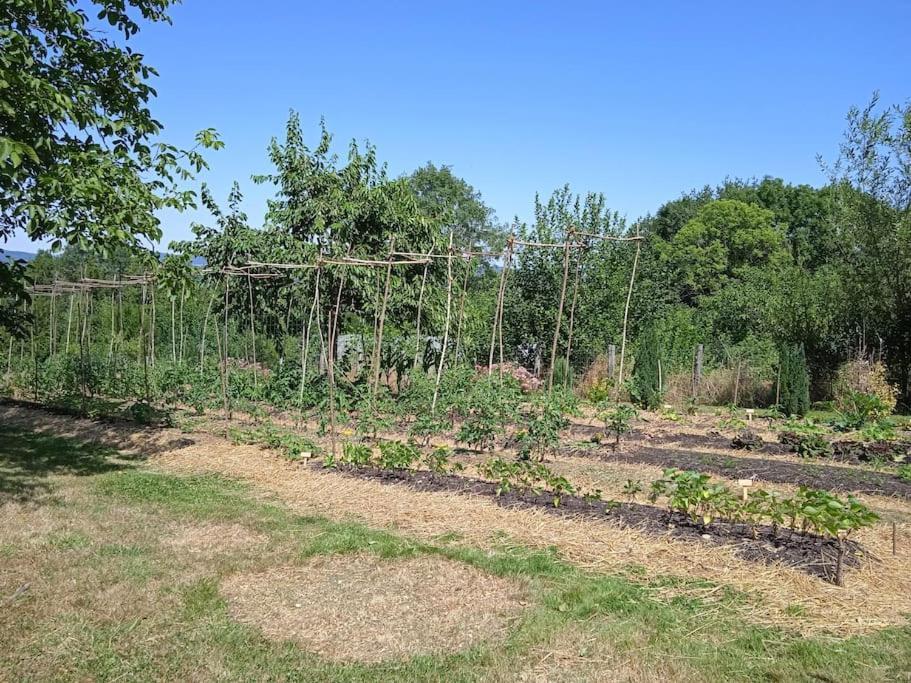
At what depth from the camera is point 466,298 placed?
15.6 meters

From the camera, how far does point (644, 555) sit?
5062mm

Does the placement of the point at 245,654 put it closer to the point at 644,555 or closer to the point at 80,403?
the point at 644,555

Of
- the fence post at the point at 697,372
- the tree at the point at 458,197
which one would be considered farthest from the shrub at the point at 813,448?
the tree at the point at 458,197

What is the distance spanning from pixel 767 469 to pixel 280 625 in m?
6.42

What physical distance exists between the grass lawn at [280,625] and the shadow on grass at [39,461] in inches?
28.4

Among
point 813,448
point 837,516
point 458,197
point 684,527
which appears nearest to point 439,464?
point 684,527

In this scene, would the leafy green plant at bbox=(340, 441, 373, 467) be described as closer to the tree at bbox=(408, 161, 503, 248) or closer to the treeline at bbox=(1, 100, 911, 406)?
the treeline at bbox=(1, 100, 911, 406)

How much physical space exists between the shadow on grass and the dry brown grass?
85cm

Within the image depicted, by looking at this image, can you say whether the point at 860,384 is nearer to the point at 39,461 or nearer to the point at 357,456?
the point at 357,456

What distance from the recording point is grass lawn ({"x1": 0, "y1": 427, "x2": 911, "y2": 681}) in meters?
3.50

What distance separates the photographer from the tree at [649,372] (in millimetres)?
15541

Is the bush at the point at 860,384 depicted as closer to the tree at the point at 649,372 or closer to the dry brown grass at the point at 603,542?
the tree at the point at 649,372

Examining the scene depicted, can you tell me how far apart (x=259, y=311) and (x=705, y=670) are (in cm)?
1239

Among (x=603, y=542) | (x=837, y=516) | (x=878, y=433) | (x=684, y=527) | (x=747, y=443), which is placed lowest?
(x=603, y=542)
